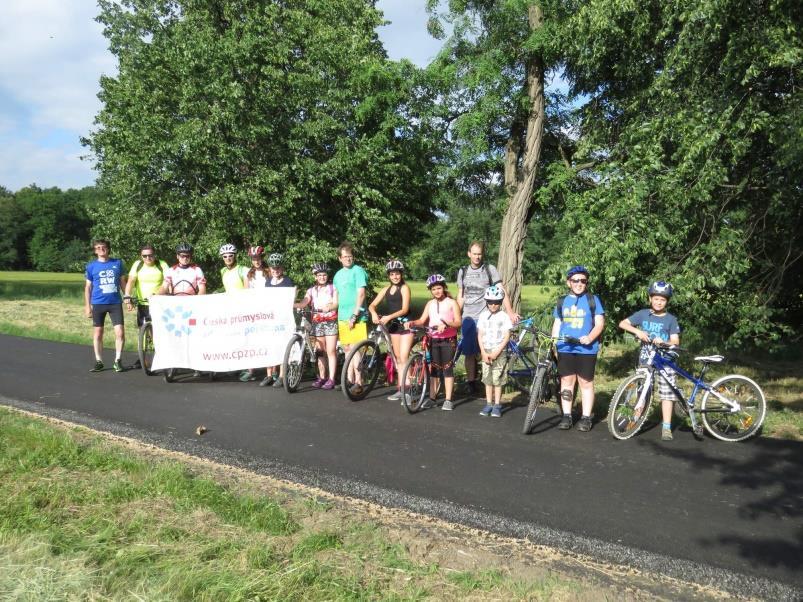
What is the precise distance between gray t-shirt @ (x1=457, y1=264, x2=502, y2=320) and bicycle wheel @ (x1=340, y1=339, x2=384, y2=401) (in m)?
1.35

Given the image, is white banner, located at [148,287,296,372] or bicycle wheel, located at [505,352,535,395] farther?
white banner, located at [148,287,296,372]

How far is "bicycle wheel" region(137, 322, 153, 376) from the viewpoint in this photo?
9820mm

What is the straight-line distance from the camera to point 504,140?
15.6m

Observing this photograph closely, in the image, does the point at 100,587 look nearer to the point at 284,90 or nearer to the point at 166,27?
the point at 284,90

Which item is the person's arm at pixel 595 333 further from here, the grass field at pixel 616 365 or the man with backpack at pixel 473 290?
the man with backpack at pixel 473 290

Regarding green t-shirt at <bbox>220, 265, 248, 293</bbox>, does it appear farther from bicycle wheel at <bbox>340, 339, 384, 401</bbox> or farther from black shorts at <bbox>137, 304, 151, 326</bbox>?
bicycle wheel at <bbox>340, 339, 384, 401</bbox>

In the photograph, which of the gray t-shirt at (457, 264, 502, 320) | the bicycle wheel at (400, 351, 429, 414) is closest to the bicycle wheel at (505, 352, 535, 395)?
the gray t-shirt at (457, 264, 502, 320)

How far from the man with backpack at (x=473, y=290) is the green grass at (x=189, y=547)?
4.05 metres

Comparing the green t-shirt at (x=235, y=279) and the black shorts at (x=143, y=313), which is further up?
the green t-shirt at (x=235, y=279)

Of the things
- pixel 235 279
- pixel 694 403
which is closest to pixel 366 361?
pixel 235 279

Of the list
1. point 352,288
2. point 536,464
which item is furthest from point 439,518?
point 352,288

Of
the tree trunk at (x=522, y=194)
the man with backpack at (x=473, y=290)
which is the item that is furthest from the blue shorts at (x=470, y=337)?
the tree trunk at (x=522, y=194)

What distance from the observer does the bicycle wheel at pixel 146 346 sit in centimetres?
982

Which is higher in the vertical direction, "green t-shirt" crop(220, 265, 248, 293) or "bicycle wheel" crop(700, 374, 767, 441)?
"green t-shirt" crop(220, 265, 248, 293)
